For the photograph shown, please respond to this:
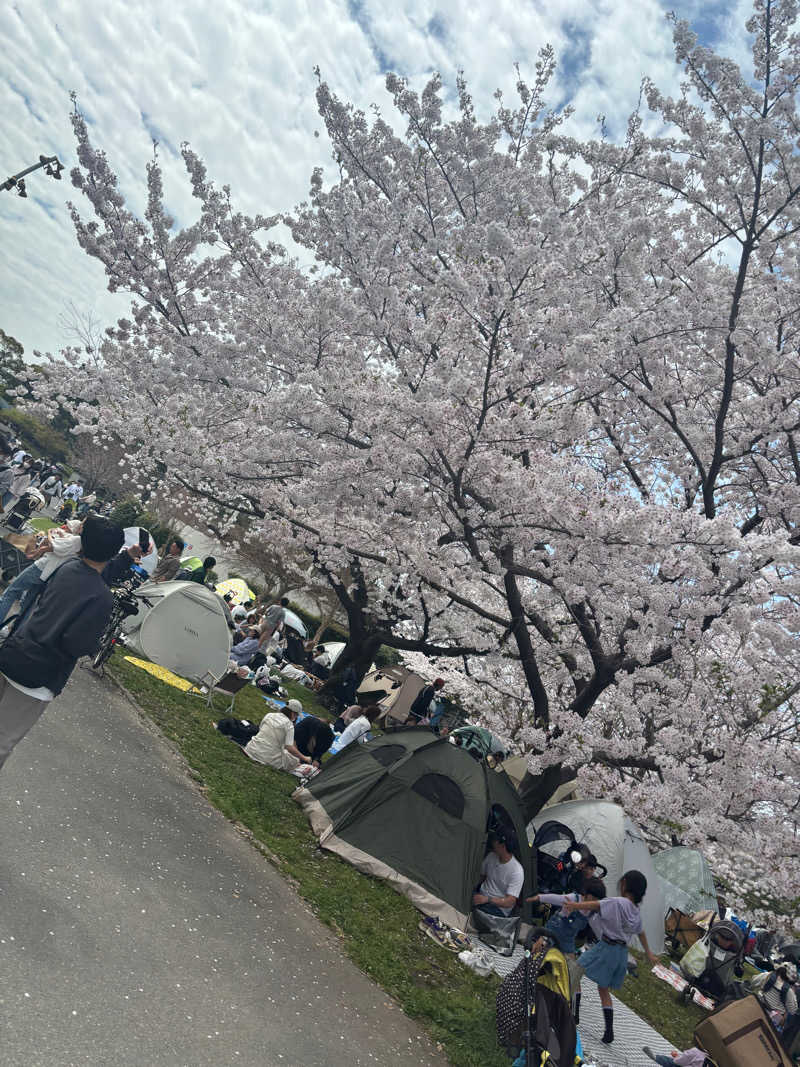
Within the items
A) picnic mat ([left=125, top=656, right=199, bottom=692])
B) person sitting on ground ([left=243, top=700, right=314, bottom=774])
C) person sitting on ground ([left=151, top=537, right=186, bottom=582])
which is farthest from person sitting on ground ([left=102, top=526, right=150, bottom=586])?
person sitting on ground ([left=151, top=537, right=186, bottom=582])

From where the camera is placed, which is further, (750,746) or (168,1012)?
(750,746)

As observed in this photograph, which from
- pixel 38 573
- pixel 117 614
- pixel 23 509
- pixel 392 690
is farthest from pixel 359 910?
pixel 23 509

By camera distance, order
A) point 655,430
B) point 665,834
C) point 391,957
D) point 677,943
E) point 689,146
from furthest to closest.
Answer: point 665,834
point 677,943
point 655,430
point 689,146
point 391,957

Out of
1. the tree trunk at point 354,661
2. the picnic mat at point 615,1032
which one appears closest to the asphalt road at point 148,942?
the picnic mat at point 615,1032

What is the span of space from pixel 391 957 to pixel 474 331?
26.5 feet

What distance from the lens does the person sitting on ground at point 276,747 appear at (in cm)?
981

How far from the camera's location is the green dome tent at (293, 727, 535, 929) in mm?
7664

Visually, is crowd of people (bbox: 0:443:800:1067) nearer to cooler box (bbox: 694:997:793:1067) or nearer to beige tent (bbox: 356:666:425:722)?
cooler box (bbox: 694:997:793:1067)

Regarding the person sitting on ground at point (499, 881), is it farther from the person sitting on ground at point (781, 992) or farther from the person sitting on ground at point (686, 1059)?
the person sitting on ground at point (781, 992)

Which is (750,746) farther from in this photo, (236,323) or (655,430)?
→ (236,323)

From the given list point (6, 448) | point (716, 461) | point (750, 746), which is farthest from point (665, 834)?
point (6, 448)

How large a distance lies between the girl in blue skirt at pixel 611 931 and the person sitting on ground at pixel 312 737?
4.66 m

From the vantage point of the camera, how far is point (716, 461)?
9.04 m

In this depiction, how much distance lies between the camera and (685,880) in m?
14.6
